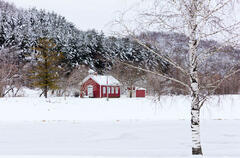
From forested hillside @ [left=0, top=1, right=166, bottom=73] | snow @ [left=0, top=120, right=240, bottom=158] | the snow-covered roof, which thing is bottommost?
snow @ [left=0, top=120, right=240, bottom=158]

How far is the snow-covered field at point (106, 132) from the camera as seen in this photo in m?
7.87

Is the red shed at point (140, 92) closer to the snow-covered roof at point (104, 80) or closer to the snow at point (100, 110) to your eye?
the snow-covered roof at point (104, 80)

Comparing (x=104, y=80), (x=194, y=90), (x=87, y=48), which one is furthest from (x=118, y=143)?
(x=87, y=48)

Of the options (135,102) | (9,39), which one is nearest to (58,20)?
(9,39)

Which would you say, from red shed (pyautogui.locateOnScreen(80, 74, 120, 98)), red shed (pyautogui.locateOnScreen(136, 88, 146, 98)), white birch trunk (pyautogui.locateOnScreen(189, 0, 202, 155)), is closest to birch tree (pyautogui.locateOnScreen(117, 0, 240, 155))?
white birch trunk (pyautogui.locateOnScreen(189, 0, 202, 155))

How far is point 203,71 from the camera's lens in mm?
7207

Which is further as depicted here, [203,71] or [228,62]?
[203,71]

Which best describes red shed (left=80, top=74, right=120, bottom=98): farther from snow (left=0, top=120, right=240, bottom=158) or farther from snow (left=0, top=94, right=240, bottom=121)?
snow (left=0, top=120, right=240, bottom=158)

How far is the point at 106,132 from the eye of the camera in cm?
1254

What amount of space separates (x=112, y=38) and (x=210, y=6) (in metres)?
2.57

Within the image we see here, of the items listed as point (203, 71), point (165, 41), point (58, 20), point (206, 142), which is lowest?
point (206, 142)

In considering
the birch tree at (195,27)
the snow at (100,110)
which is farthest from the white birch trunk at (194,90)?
the snow at (100,110)

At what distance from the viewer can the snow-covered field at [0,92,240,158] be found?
787 centimetres

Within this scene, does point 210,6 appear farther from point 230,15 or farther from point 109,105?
point 109,105
